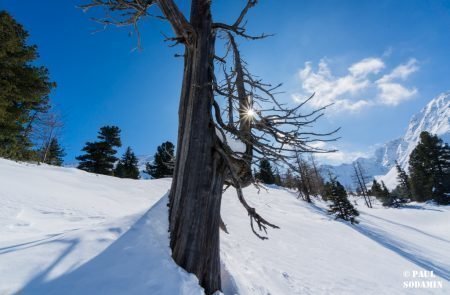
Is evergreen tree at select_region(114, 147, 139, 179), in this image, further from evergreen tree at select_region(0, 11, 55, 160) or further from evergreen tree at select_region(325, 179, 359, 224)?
evergreen tree at select_region(325, 179, 359, 224)

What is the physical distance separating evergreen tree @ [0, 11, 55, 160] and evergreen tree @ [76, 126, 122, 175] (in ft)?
42.7

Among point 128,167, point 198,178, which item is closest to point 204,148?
point 198,178

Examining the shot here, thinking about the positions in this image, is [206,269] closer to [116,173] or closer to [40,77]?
[40,77]

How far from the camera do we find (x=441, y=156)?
123ft

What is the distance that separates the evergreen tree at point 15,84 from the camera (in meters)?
11.9

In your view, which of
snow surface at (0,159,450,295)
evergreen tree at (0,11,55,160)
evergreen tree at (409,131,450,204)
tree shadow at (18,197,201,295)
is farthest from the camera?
evergreen tree at (409,131,450,204)

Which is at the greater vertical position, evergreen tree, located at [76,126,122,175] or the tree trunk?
evergreen tree, located at [76,126,122,175]

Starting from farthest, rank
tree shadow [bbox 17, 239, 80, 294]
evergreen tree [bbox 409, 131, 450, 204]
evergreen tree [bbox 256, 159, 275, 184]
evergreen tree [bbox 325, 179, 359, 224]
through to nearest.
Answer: evergreen tree [bbox 409, 131, 450, 204] < evergreen tree [bbox 325, 179, 359, 224] < evergreen tree [bbox 256, 159, 275, 184] < tree shadow [bbox 17, 239, 80, 294]

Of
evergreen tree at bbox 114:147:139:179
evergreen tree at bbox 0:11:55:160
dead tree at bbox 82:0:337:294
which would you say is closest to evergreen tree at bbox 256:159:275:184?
dead tree at bbox 82:0:337:294

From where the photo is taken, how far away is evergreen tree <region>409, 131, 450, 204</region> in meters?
36.0

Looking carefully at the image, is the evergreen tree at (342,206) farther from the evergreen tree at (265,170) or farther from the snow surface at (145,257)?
the snow surface at (145,257)

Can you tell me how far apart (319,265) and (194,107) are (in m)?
6.13

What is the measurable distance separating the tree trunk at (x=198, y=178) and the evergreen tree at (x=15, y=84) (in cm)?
1315

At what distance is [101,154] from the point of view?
90.1 feet
